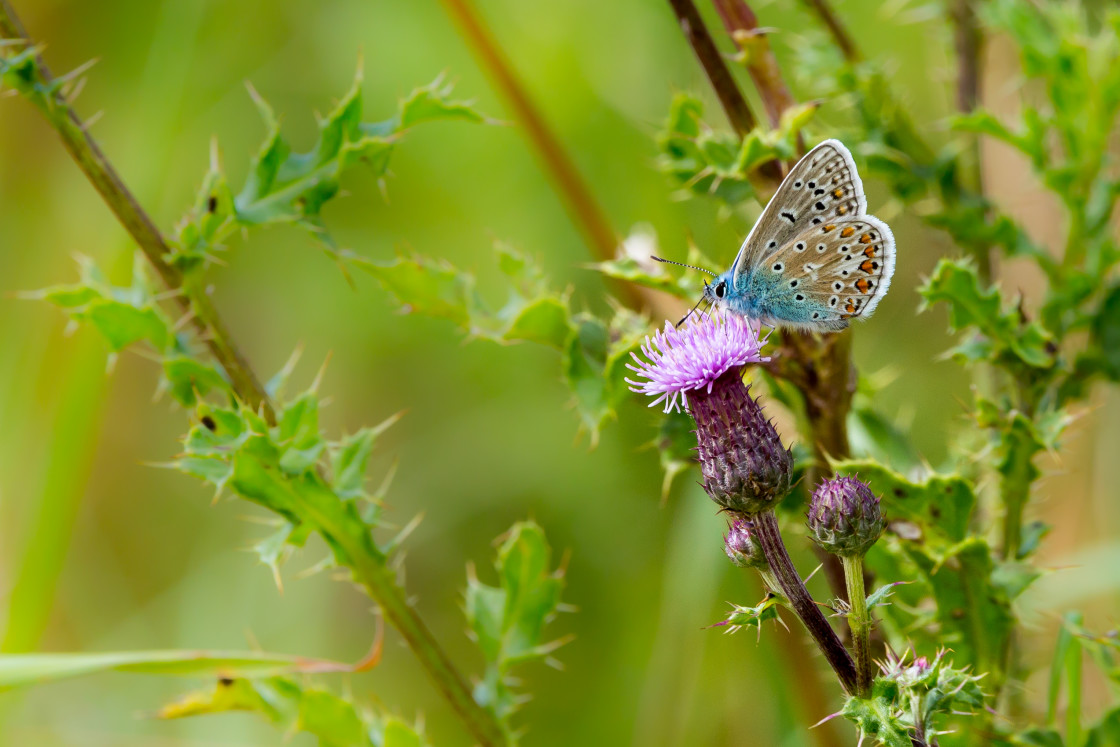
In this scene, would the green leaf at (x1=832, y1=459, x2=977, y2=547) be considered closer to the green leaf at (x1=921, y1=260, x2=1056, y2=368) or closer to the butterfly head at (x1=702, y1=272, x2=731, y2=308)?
the green leaf at (x1=921, y1=260, x2=1056, y2=368)

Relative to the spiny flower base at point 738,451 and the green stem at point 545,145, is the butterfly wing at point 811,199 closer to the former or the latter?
the spiny flower base at point 738,451

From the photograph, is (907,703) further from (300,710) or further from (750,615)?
(300,710)

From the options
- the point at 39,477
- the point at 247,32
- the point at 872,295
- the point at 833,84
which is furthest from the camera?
the point at 247,32

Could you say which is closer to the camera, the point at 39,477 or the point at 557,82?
the point at 39,477

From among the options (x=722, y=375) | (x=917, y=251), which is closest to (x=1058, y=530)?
(x=917, y=251)

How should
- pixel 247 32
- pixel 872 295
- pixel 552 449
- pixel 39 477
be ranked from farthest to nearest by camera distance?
pixel 247 32 < pixel 552 449 < pixel 39 477 < pixel 872 295

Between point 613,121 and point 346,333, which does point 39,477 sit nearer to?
point 346,333

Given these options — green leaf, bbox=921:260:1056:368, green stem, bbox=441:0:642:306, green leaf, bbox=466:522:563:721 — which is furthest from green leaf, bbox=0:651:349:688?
green leaf, bbox=921:260:1056:368

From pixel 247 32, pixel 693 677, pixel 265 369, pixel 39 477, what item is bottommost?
pixel 693 677
